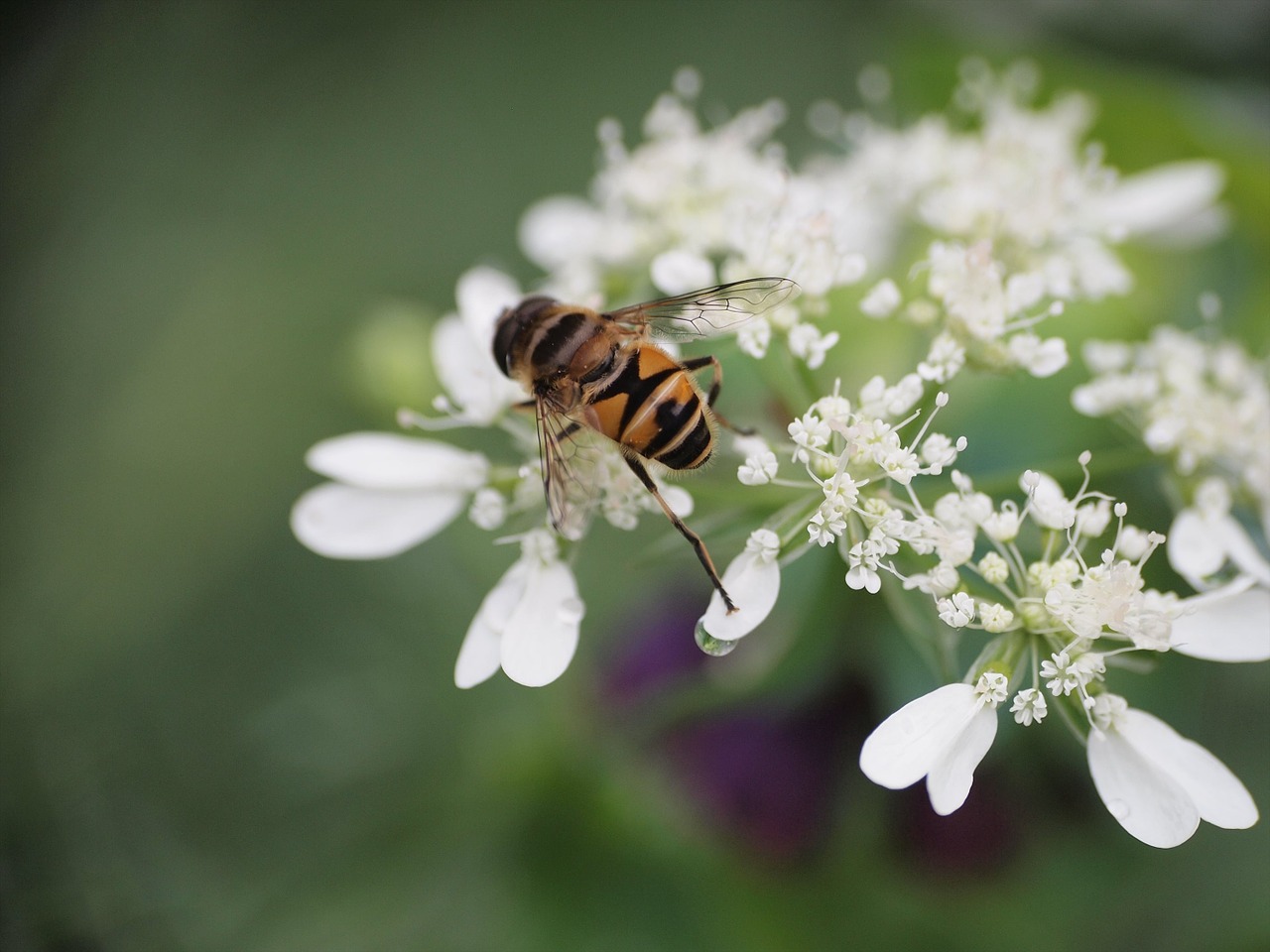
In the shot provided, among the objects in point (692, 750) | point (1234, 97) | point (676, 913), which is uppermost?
point (1234, 97)

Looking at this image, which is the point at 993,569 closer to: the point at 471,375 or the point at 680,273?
the point at 680,273

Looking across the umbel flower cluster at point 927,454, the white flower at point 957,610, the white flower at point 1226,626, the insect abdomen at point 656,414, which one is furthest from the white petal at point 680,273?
the white flower at point 1226,626

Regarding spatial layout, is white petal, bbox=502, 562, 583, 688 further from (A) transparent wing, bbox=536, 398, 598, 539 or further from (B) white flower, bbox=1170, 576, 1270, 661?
(B) white flower, bbox=1170, 576, 1270, 661

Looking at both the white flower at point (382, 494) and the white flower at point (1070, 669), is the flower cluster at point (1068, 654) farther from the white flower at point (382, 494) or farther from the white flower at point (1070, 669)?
the white flower at point (382, 494)

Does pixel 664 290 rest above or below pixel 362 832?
above

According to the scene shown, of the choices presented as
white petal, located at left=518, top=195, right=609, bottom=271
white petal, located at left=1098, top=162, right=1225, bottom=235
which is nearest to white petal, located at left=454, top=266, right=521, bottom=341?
white petal, located at left=518, top=195, right=609, bottom=271

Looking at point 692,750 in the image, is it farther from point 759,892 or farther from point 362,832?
point 362,832

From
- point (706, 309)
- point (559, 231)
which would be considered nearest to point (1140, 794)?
point (706, 309)

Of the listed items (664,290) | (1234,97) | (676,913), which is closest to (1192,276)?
(1234,97)
